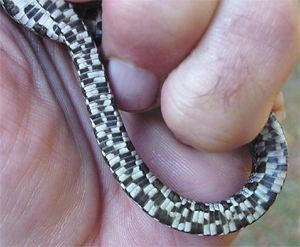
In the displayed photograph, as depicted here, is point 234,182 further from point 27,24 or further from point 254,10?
point 27,24

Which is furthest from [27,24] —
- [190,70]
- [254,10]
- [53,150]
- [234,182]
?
[234,182]

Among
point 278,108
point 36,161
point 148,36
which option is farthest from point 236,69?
point 36,161

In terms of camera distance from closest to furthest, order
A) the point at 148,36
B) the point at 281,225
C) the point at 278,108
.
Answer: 1. the point at 148,36
2. the point at 278,108
3. the point at 281,225

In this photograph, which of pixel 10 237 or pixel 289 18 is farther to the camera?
pixel 10 237

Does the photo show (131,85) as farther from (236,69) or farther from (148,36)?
(236,69)

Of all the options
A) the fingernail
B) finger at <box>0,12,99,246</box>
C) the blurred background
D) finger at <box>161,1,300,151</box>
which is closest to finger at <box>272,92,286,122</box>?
finger at <box>161,1,300,151</box>

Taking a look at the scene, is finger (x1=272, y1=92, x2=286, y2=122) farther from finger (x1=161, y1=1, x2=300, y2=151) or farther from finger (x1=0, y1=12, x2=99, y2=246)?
finger (x1=0, y1=12, x2=99, y2=246)
